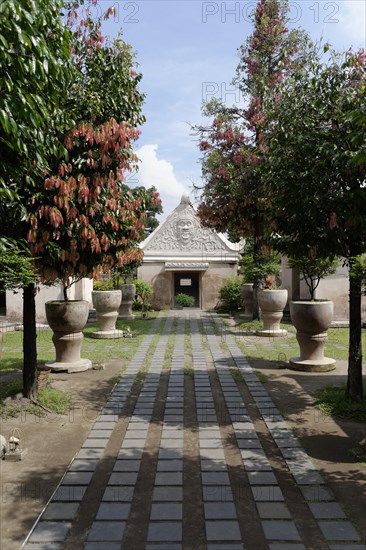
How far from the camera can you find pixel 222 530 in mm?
3303

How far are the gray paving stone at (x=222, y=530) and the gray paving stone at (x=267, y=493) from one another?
0.46 m

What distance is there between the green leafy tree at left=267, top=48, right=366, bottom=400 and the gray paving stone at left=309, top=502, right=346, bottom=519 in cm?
275

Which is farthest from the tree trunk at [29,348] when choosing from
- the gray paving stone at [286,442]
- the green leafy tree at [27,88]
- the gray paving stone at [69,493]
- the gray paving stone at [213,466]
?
the gray paving stone at [286,442]

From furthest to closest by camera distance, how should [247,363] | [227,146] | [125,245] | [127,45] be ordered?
[227,146]
[247,363]
[125,245]
[127,45]

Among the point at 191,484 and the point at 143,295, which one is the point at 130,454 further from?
the point at 143,295

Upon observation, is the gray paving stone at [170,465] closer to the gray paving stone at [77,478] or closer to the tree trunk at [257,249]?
the gray paving stone at [77,478]

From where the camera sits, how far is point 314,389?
24.0ft

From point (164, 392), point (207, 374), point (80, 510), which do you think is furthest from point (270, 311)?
point (80, 510)

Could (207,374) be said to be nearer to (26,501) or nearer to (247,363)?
(247,363)

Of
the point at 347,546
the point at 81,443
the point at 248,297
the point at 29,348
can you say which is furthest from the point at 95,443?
the point at 248,297

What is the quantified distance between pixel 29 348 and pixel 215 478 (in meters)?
3.72

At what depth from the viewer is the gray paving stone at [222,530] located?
3.21 metres

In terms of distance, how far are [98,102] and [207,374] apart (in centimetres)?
520

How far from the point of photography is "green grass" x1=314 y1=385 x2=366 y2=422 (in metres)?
5.89
